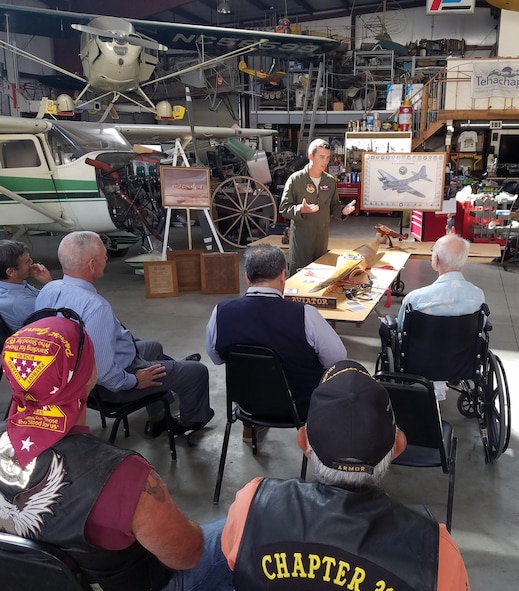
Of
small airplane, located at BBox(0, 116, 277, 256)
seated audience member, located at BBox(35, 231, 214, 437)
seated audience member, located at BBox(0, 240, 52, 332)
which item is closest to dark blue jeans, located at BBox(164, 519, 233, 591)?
seated audience member, located at BBox(35, 231, 214, 437)

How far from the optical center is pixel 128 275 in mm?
7180

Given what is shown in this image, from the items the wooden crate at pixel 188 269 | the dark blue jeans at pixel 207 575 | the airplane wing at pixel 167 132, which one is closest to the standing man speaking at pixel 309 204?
the wooden crate at pixel 188 269

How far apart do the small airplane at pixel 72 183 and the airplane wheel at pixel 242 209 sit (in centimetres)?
154

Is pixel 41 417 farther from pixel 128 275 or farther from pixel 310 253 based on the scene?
pixel 128 275

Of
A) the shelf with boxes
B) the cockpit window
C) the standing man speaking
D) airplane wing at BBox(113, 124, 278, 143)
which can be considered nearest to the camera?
the standing man speaking

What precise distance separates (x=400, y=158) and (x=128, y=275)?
385 cm

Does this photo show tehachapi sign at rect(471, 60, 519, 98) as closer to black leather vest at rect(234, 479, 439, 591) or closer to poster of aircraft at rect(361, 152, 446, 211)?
poster of aircraft at rect(361, 152, 446, 211)

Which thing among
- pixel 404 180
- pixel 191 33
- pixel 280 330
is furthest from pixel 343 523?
pixel 191 33

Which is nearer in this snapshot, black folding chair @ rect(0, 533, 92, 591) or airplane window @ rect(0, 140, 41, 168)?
black folding chair @ rect(0, 533, 92, 591)

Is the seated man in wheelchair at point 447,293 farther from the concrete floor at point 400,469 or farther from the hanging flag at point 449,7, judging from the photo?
the hanging flag at point 449,7

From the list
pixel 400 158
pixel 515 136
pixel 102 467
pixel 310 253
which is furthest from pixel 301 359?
pixel 515 136

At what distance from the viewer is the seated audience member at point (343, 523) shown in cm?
89

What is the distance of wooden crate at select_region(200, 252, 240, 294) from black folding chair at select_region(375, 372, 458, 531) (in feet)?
13.5

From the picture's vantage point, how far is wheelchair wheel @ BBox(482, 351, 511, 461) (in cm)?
266
